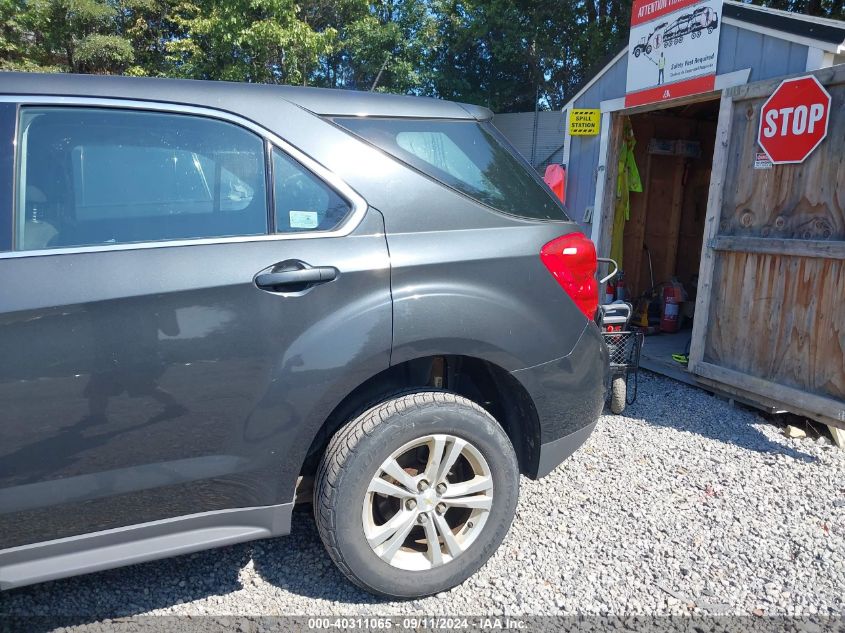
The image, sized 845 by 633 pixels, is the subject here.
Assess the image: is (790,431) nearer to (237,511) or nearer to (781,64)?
(781,64)

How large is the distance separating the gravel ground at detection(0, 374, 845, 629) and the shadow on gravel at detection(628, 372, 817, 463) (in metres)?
0.27

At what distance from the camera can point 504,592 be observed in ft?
8.39

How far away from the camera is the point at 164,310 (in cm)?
196

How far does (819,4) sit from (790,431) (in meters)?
11.2

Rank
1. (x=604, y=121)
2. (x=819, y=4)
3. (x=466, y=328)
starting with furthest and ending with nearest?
(x=819, y=4)
(x=604, y=121)
(x=466, y=328)

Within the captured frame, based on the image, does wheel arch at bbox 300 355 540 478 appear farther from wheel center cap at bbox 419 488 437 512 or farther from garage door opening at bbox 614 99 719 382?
garage door opening at bbox 614 99 719 382

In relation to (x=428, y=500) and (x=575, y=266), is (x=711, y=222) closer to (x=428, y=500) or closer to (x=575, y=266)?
(x=575, y=266)

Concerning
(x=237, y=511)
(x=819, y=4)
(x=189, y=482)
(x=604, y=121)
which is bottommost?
(x=237, y=511)

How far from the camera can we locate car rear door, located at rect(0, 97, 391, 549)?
6.15ft

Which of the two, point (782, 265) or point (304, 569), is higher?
point (782, 265)

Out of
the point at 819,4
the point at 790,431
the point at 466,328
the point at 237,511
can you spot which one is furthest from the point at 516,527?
the point at 819,4

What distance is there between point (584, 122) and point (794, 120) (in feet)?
8.61

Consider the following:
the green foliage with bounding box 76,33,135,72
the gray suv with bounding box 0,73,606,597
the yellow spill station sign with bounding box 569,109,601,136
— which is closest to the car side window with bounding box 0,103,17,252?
the gray suv with bounding box 0,73,606,597

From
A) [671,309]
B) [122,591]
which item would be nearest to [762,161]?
[671,309]
